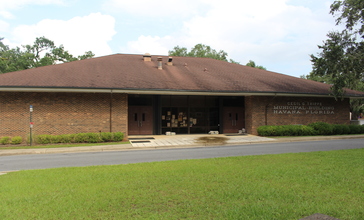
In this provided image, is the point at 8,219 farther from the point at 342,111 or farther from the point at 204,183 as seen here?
the point at 342,111

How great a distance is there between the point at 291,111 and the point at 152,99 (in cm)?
1156

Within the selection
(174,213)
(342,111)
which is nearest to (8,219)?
(174,213)

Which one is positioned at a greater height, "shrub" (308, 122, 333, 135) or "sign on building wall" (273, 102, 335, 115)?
"sign on building wall" (273, 102, 335, 115)

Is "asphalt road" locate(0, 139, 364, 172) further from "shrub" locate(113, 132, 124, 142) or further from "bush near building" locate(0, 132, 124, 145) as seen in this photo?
"shrub" locate(113, 132, 124, 142)

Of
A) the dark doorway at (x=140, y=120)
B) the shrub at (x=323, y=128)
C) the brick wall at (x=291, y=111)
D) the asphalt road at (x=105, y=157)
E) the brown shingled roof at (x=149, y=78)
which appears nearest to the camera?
the asphalt road at (x=105, y=157)

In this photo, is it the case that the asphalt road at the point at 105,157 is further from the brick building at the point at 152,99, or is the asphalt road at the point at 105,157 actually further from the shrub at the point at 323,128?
the shrub at the point at 323,128

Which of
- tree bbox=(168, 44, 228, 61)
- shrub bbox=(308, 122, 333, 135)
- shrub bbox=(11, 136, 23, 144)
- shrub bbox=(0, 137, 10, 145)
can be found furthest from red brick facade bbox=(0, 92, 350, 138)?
tree bbox=(168, 44, 228, 61)

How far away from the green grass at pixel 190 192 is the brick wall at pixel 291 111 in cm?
1334

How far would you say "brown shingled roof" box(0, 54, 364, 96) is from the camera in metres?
18.3

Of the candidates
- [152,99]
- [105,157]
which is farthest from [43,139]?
[152,99]

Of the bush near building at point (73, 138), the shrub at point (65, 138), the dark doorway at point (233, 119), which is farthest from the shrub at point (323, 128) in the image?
the shrub at point (65, 138)

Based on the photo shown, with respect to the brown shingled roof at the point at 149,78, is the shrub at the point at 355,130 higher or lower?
lower

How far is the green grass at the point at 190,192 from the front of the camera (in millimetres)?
4441

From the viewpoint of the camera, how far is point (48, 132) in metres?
18.1
